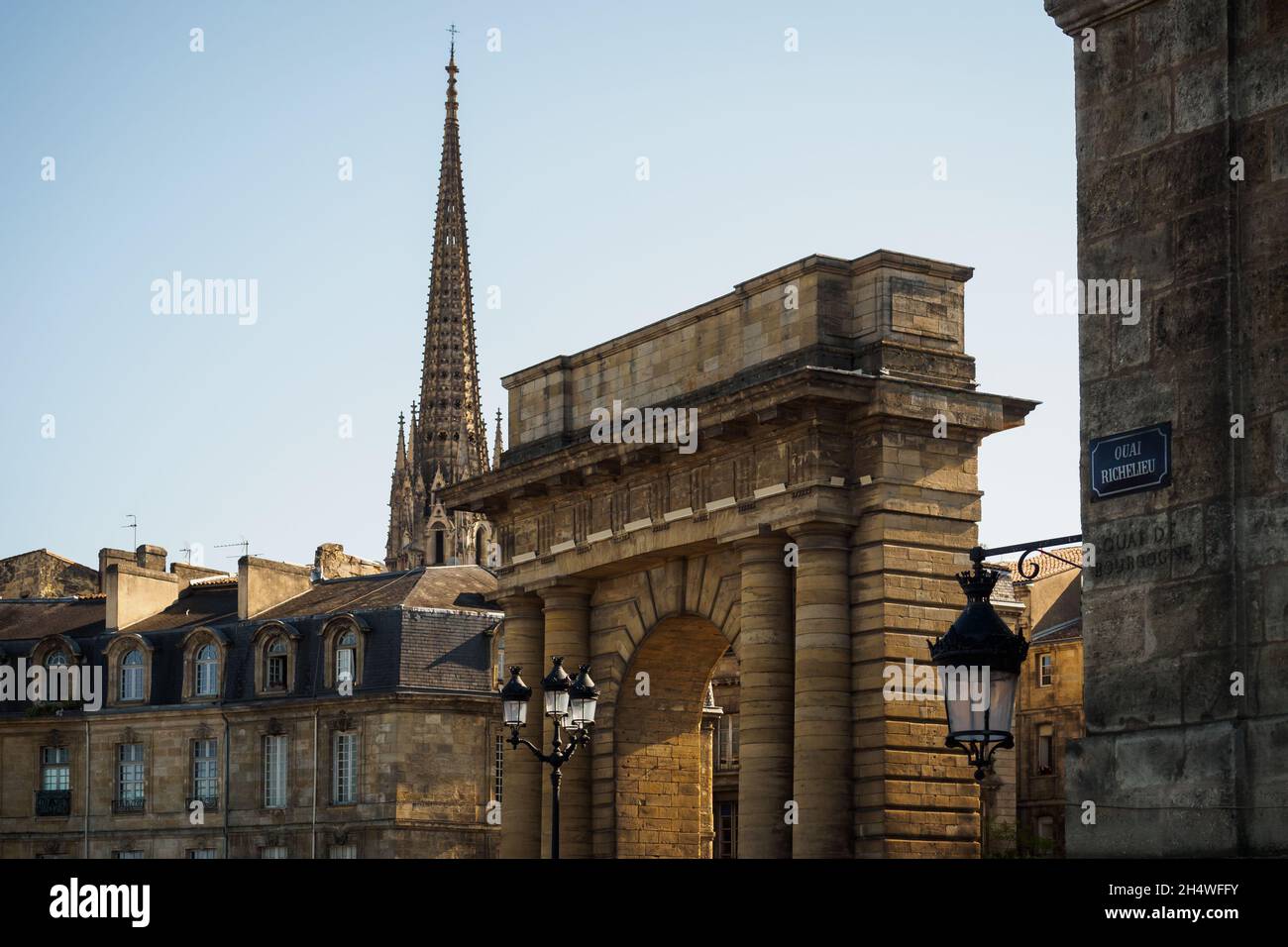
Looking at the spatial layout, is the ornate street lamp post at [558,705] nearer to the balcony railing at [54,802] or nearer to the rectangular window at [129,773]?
the rectangular window at [129,773]

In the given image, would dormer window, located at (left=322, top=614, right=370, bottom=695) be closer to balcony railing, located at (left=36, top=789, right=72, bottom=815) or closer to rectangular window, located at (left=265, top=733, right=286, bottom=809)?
rectangular window, located at (left=265, top=733, right=286, bottom=809)

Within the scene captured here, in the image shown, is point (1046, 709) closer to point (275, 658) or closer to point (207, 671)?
point (275, 658)

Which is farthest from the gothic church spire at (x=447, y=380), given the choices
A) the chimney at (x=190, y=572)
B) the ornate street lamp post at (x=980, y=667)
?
the ornate street lamp post at (x=980, y=667)

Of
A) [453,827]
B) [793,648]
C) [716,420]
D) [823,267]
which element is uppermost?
[823,267]

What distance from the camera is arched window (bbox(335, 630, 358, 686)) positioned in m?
53.6

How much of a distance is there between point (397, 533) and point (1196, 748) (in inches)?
4339

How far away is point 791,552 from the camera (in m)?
31.1

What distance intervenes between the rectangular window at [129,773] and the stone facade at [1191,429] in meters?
50.0

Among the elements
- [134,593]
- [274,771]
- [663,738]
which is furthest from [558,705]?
[134,593]
